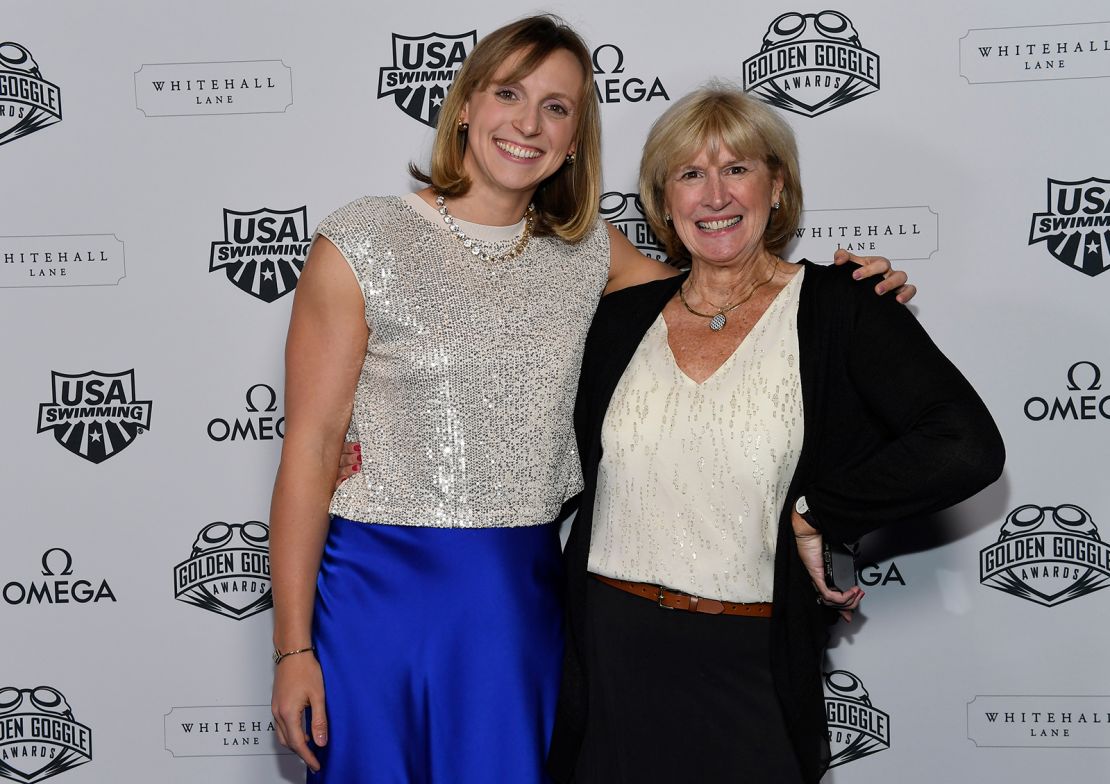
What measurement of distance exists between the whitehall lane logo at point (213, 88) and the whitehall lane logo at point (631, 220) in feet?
2.32

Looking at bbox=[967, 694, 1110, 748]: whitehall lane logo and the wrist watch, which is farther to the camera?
bbox=[967, 694, 1110, 748]: whitehall lane logo

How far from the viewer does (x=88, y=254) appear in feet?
6.81

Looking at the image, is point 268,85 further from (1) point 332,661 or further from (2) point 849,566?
(2) point 849,566

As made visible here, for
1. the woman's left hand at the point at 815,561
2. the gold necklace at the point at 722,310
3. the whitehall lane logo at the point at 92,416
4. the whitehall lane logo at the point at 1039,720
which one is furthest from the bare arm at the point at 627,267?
the whitehall lane logo at the point at 92,416

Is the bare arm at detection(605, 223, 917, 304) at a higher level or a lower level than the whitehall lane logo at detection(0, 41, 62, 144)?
lower

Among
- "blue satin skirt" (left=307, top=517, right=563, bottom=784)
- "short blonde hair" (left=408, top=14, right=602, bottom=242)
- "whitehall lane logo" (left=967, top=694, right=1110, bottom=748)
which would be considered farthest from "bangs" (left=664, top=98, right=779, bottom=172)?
"whitehall lane logo" (left=967, top=694, right=1110, bottom=748)

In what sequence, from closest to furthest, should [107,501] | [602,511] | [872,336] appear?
[872,336] → [602,511] → [107,501]

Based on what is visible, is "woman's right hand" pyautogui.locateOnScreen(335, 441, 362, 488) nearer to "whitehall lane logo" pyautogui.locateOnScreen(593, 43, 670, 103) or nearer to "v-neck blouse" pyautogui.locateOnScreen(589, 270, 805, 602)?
"v-neck blouse" pyautogui.locateOnScreen(589, 270, 805, 602)

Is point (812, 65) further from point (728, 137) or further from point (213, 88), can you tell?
point (213, 88)

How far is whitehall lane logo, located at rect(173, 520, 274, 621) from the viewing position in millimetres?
2131

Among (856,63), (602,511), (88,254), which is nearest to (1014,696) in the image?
(602,511)

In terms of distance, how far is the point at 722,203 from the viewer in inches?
62.5

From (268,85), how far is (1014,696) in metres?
2.03

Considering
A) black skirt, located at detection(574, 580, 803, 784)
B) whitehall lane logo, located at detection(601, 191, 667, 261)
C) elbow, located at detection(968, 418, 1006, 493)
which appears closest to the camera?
elbow, located at detection(968, 418, 1006, 493)
